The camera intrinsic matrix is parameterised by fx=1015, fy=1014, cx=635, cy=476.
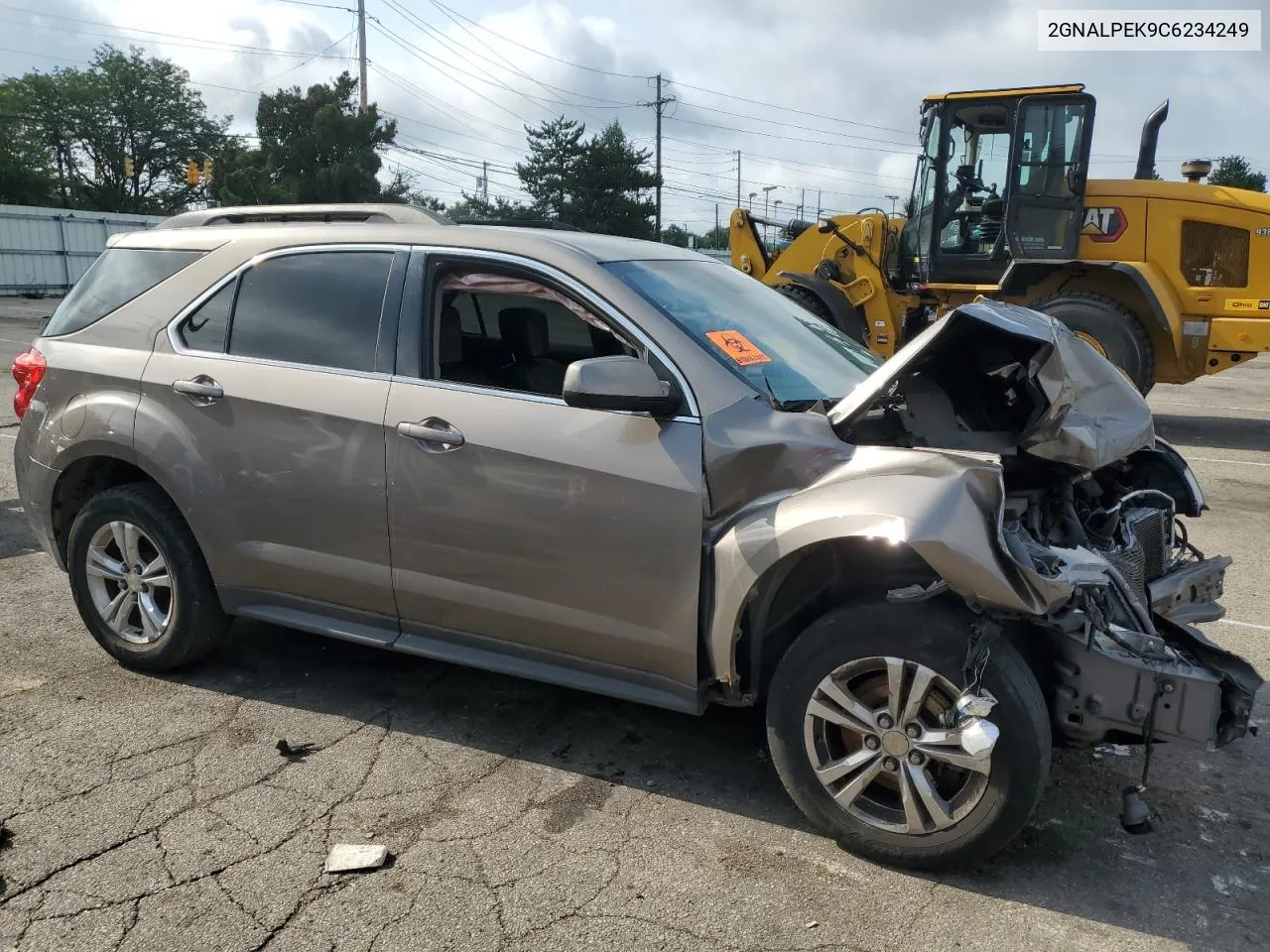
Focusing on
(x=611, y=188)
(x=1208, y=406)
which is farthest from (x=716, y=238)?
(x=1208, y=406)

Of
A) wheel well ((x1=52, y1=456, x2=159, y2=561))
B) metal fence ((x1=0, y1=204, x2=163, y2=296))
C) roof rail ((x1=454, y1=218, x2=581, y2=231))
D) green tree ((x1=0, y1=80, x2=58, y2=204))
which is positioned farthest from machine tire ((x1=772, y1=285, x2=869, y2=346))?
green tree ((x1=0, y1=80, x2=58, y2=204))

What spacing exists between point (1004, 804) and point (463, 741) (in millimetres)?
1891

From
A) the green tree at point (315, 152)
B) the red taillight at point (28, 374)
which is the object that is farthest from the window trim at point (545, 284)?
the green tree at point (315, 152)

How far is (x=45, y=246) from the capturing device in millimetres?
31547

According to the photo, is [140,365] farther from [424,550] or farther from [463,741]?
[463,741]

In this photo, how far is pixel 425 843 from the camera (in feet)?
10.1

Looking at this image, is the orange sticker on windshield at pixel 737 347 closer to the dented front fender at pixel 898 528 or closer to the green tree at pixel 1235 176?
the dented front fender at pixel 898 528

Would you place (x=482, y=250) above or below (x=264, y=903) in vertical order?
above

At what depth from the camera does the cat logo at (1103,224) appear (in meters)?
10.5

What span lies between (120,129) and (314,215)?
2743 inches

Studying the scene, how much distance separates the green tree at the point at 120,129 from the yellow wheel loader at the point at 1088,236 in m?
60.1

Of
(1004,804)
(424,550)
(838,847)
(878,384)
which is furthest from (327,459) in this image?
(1004,804)

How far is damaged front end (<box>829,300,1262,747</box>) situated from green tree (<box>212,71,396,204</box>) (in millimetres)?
40259

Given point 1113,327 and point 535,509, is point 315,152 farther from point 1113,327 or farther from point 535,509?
point 535,509
